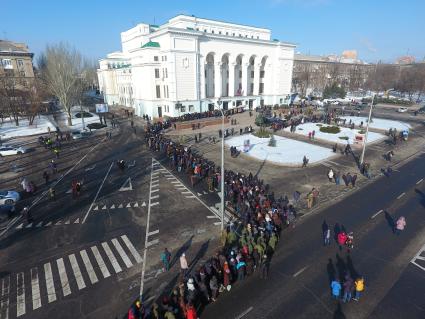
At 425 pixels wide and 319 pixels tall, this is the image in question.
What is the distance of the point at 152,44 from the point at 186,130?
2061cm

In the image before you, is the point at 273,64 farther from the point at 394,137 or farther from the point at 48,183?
the point at 48,183

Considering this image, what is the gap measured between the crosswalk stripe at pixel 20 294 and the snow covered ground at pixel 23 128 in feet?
129

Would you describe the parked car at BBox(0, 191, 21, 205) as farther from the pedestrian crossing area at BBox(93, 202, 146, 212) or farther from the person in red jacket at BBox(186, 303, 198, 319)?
the person in red jacket at BBox(186, 303, 198, 319)

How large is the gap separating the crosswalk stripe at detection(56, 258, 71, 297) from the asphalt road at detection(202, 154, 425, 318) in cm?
650

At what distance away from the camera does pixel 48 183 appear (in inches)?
953

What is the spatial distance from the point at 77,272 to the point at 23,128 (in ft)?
155

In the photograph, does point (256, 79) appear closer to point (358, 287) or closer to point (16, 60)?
point (358, 287)

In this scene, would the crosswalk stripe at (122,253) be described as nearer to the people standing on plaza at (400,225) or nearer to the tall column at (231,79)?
the people standing on plaza at (400,225)

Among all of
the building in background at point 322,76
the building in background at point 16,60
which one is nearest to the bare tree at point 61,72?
the building in background at point 16,60

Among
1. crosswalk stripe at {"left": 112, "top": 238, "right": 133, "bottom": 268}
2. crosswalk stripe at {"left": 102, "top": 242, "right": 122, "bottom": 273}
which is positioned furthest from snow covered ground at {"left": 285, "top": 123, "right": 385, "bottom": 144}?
crosswalk stripe at {"left": 102, "top": 242, "right": 122, "bottom": 273}

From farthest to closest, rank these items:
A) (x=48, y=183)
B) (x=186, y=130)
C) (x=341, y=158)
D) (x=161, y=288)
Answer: (x=186, y=130) → (x=341, y=158) → (x=48, y=183) → (x=161, y=288)

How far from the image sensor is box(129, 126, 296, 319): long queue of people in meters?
10.5

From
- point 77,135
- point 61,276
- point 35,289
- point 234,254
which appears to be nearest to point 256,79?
point 77,135

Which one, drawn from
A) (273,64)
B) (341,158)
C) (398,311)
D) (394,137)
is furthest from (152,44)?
(398,311)
